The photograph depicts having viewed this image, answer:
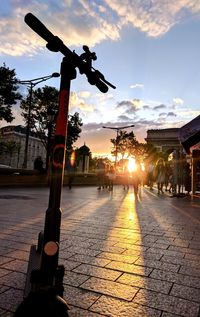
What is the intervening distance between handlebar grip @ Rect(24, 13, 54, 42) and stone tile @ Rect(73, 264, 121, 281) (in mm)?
2247

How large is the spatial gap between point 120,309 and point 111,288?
38 centimetres

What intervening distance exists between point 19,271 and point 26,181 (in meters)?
17.3

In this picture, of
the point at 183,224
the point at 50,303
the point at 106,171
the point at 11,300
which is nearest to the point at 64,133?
the point at 50,303

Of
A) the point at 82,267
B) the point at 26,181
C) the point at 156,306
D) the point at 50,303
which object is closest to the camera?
the point at 50,303

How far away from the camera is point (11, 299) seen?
7.16 ft

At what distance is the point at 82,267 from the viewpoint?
299 cm

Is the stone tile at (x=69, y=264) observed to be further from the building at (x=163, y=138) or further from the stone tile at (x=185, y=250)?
the building at (x=163, y=138)

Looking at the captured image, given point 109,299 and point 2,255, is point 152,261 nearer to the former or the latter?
point 109,299

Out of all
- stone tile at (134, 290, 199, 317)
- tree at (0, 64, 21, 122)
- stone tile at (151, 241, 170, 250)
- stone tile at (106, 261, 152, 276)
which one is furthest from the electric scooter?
tree at (0, 64, 21, 122)

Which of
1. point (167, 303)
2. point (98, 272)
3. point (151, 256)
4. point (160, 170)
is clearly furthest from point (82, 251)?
point (160, 170)

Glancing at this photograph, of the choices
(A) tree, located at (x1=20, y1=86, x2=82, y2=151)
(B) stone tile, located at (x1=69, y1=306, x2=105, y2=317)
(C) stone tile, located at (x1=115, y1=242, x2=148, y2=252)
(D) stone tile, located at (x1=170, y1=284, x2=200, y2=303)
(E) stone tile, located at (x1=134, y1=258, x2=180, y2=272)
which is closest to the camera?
(B) stone tile, located at (x1=69, y1=306, x2=105, y2=317)

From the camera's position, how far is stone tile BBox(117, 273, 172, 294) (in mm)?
2494

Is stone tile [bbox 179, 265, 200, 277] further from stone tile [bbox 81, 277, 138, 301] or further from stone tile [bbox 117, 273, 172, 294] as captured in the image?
stone tile [bbox 81, 277, 138, 301]

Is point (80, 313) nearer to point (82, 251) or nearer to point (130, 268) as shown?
point (130, 268)
